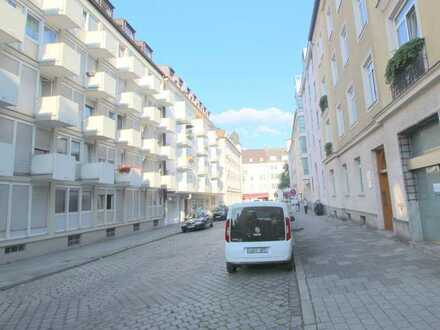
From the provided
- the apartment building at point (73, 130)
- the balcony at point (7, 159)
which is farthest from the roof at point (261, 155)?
the balcony at point (7, 159)

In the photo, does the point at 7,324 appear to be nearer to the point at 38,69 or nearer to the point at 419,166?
the point at 419,166

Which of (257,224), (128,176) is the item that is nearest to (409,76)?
(257,224)

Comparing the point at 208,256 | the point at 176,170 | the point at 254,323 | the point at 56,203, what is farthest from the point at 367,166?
the point at 176,170

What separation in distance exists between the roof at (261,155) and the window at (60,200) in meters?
88.3

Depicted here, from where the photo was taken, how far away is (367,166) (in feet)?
46.2

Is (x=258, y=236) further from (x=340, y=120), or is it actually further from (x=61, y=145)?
(x=340, y=120)

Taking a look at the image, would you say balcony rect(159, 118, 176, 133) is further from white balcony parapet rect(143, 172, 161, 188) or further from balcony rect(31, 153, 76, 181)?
balcony rect(31, 153, 76, 181)

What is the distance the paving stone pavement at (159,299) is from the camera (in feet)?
17.0

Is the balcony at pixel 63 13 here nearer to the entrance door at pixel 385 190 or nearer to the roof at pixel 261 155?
the entrance door at pixel 385 190

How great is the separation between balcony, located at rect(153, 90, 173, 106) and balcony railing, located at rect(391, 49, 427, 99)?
22682mm

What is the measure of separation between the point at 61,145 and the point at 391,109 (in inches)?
622

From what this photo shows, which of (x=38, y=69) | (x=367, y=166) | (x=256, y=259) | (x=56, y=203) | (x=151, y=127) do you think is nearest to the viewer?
(x=256, y=259)

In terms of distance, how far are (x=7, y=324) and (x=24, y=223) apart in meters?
10.3

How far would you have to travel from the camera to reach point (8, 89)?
43.1 ft
